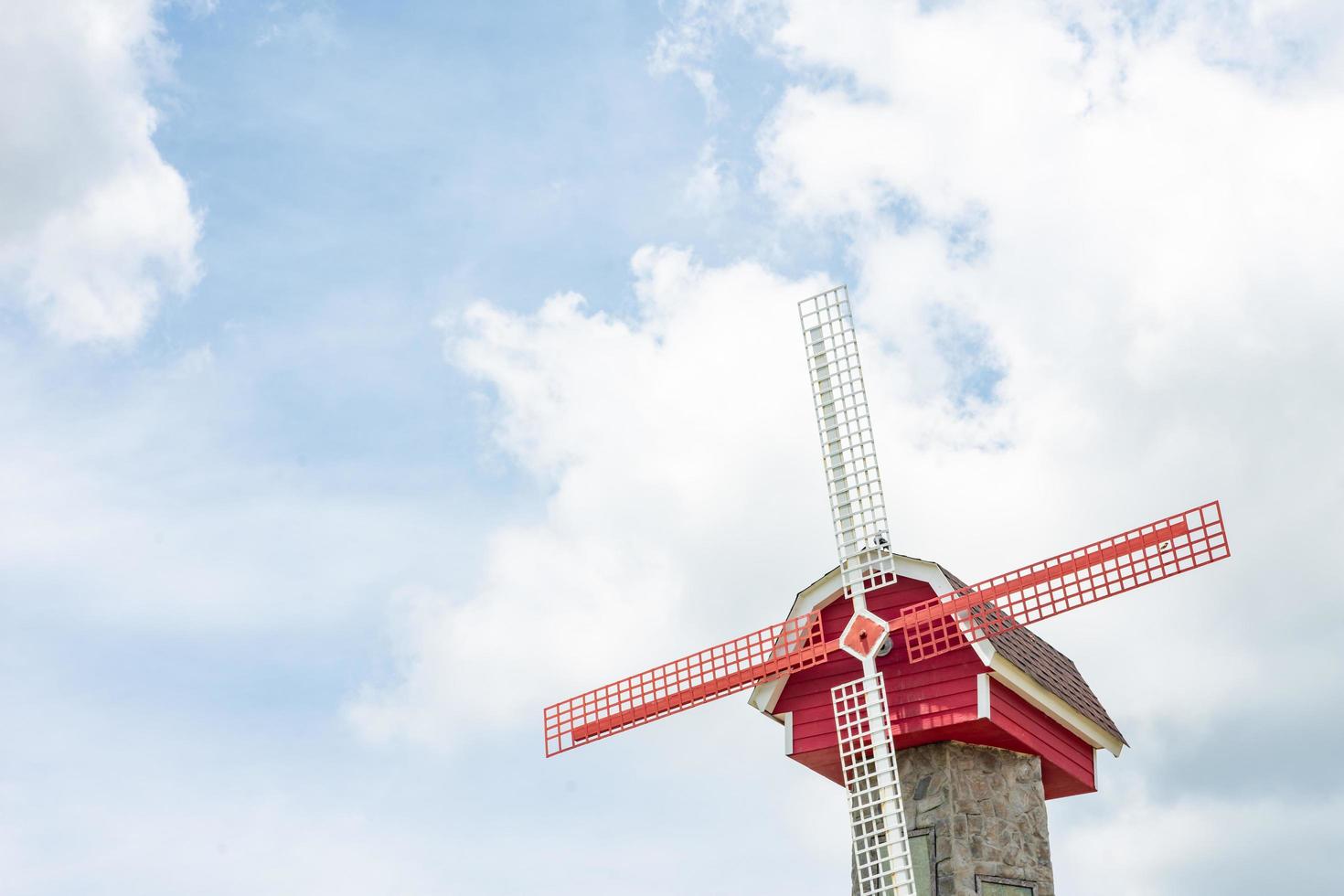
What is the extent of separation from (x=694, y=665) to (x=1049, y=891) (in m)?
4.10

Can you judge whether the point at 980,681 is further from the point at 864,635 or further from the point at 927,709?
the point at 864,635

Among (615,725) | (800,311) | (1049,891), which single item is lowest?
(1049,891)

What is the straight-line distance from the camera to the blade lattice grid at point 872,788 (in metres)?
15.8

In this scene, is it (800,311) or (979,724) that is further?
(800,311)

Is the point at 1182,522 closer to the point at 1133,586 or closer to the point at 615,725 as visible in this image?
the point at 1133,586

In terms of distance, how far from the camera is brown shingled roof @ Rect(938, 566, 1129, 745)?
16578 mm

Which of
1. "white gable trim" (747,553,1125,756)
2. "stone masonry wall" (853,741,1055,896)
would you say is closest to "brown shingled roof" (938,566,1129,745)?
"white gable trim" (747,553,1125,756)

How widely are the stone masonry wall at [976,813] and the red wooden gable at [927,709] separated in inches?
6.8

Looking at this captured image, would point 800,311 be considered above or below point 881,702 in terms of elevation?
above

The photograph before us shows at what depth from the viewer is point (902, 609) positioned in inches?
659

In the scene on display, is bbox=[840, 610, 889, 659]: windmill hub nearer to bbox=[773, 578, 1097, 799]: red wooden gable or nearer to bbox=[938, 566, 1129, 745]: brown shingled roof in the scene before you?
bbox=[773, 578, 1097, 799]: red wooden gable

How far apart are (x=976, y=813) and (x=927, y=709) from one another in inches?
43.0

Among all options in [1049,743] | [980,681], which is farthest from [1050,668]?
[980,681]

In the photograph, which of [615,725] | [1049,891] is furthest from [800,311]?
[1049,891]
